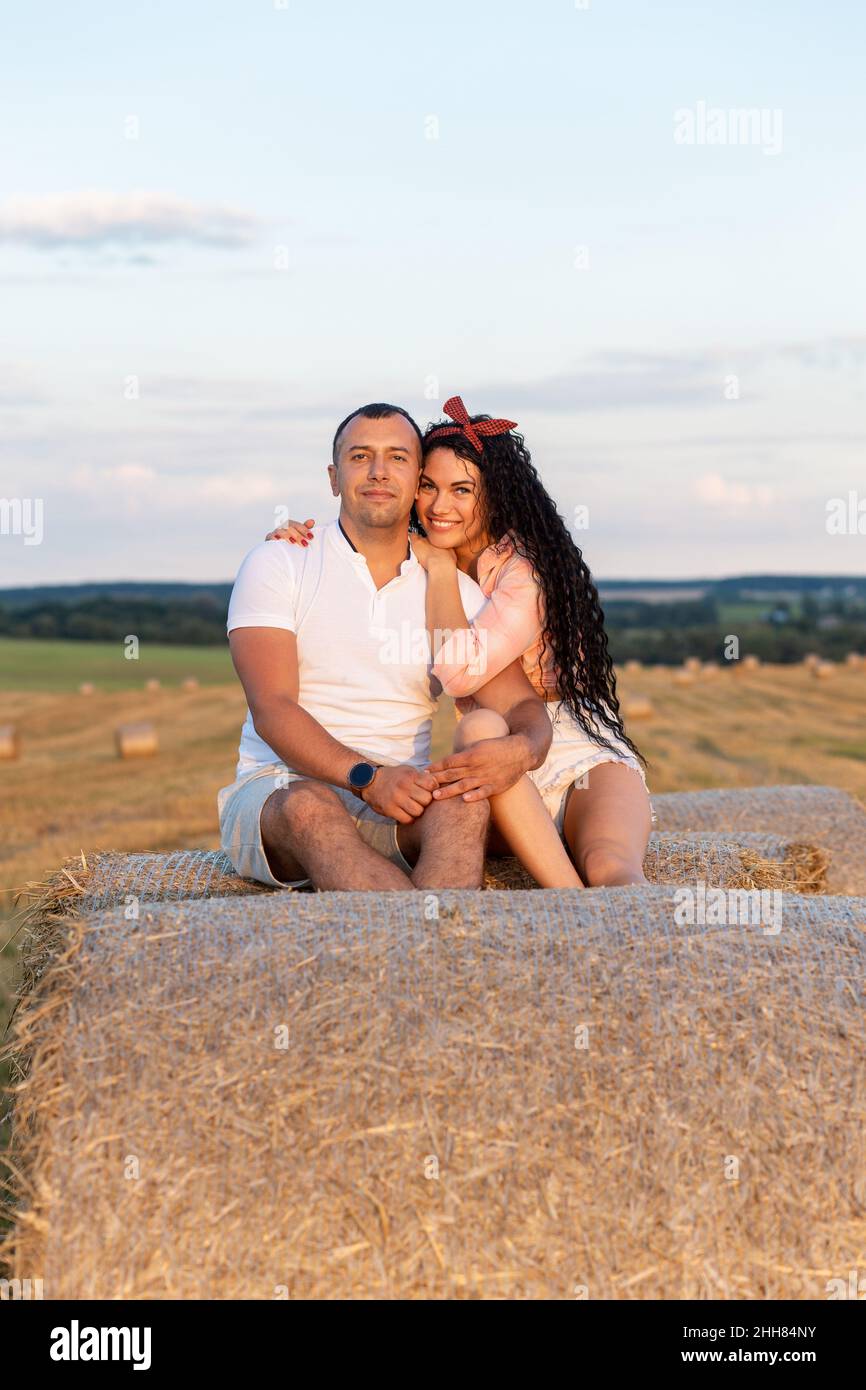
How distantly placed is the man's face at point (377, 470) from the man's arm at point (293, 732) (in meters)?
0.45

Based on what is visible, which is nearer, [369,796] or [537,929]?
[537,929]

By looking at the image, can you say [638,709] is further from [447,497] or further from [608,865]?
[608,865]

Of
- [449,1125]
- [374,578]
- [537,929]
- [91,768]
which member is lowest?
[91,768]

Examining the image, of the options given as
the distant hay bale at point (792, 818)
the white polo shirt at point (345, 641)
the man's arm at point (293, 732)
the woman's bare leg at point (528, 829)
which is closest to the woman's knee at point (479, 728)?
the woman's bare leg at point (528, 829)

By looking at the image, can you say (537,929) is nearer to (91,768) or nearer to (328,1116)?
(328,1116)

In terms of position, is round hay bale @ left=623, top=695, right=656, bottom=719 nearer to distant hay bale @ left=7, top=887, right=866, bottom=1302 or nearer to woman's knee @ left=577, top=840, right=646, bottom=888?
woman's knee @ left=577, top=840, right=646, bottom=888

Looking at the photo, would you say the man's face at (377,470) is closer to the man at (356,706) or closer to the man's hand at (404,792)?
the man at (356,706)

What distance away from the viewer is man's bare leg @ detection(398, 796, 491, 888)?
3863 mm

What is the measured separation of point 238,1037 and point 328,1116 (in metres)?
0.24

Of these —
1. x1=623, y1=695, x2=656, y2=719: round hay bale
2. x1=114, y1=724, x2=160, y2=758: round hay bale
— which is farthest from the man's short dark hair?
x1=623, y1=695, x2=656, y2=719: round hay bale

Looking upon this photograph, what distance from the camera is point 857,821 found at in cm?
627

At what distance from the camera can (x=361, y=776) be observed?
4.08 m

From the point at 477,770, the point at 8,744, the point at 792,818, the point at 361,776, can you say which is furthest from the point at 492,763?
the point at 8,744
